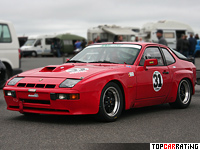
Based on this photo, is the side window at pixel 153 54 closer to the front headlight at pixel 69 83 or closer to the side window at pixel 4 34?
the front headlight at pixel 69 83

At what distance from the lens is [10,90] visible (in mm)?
6863

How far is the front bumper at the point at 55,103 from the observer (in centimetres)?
637

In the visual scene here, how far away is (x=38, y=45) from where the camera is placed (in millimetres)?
47375

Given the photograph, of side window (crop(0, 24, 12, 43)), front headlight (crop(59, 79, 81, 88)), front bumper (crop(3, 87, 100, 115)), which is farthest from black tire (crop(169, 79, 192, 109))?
side window (crop(0, 24, 12, 43))

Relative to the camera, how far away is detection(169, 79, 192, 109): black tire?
27.5 feet

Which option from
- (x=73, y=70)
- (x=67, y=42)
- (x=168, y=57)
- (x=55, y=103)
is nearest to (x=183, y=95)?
(x=168, y=57)

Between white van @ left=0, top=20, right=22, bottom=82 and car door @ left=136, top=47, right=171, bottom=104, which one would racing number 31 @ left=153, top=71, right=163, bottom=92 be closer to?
car door @ left=136, top=47, right=171, bottom=104

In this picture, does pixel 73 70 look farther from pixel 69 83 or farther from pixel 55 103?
pixel 55 103

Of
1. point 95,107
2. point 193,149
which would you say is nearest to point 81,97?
point 95,107

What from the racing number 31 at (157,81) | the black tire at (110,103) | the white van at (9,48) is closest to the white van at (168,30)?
the white van at (9,48)

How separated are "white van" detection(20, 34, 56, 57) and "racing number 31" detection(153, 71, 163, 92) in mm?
39352

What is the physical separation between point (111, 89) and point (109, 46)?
4.56 feet

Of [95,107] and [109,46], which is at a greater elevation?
[109,46]

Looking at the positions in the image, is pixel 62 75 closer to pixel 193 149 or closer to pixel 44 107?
pixel 44 107
